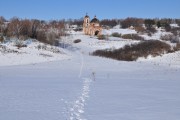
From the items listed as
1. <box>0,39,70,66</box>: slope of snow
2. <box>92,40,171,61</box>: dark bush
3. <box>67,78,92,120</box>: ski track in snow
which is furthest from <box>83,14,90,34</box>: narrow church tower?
<box>67,78,92,120</box>: ski track in snow

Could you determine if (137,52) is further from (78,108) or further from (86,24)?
(86,24)

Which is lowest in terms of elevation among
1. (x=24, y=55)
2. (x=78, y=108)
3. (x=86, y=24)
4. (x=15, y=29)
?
(x=24, y=55)

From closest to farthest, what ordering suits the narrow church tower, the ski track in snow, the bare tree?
the ski track in snow
the bare tree
the narrow church tower

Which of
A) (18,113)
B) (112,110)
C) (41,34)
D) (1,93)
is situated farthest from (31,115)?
(41,34)

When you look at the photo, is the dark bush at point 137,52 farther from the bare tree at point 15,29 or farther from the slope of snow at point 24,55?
the bare tree at point 15,29

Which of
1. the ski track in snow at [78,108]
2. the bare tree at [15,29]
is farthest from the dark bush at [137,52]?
the ski track in snow at [78,108]

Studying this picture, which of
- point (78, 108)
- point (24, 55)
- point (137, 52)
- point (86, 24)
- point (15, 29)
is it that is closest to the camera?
point (78, 108)

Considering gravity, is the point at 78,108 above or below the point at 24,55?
above

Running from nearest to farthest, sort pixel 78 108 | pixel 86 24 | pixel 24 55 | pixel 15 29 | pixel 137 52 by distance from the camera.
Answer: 1. pixel 78 108
2. pixel 24 55
3. pixel 137 52
4. pixel 15 29
5. pixel 86 24

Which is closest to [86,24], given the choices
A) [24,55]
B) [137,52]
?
[137,52]

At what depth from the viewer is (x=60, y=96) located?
1105 cm

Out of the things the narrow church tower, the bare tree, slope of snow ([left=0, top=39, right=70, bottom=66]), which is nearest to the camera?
slope of snow ([left=0, top=39, right=70, bottom=66])

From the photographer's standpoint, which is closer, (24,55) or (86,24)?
(24,55)

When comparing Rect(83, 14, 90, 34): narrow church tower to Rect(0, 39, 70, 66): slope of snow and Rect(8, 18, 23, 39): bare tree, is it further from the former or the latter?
Rect(0, 39, 70, 66): slope of snow
